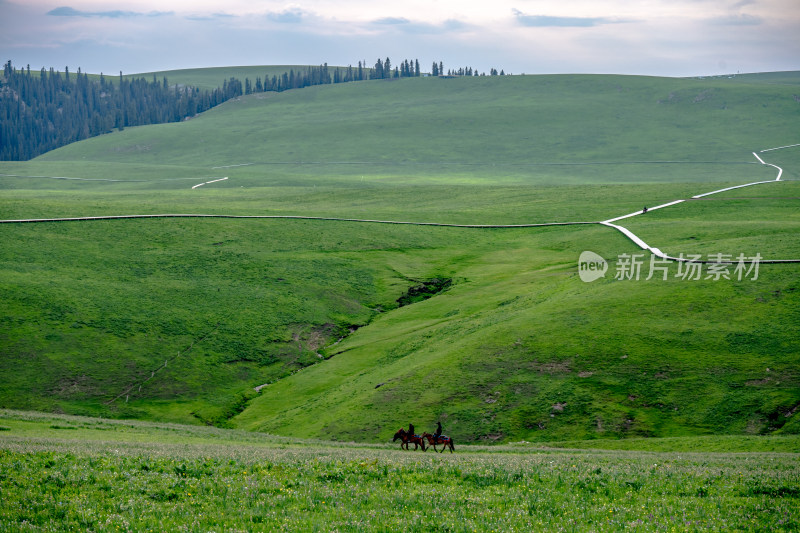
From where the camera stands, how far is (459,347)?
49500 millimetres

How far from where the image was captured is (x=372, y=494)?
17750 mm

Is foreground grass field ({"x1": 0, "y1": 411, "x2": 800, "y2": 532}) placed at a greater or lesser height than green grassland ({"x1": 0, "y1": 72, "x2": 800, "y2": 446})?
greater

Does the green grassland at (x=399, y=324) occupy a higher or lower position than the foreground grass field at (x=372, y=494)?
lower

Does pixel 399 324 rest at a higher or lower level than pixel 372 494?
lower

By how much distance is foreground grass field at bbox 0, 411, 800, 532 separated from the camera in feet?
50.4

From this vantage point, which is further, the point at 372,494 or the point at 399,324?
the point at 399,324

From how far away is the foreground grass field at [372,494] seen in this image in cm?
1537

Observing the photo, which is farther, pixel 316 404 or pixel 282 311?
pixel 282 311

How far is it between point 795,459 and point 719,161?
181421 mm

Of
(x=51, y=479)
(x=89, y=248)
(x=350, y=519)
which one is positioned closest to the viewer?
(x=350, y=519)

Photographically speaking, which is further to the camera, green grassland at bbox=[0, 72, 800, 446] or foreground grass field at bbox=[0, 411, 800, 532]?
green grassland at bbox=[0, 72, 800, 446]

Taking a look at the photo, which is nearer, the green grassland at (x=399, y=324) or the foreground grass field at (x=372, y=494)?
the foreground grass field at (x=372, y=494)


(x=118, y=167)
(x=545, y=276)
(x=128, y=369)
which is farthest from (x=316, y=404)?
(x=118, y=167)

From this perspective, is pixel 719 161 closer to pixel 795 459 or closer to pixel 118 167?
pixel 118 167
